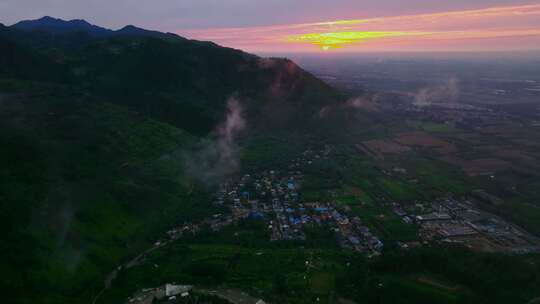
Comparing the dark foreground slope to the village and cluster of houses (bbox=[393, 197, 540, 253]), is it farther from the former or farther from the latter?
cluster of houses (bbox=[393, 197, 540, 253])

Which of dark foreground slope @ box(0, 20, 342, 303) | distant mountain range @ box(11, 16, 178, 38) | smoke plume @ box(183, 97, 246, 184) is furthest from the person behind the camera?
distant mountain range @ box(11, 16, 178, 38)

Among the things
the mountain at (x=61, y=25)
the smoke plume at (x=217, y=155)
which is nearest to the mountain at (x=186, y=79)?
the smoke plume at (x=217, y=155)

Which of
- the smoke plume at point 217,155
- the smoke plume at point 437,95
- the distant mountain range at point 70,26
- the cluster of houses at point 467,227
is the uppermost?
the distant mountain range at point 70,26

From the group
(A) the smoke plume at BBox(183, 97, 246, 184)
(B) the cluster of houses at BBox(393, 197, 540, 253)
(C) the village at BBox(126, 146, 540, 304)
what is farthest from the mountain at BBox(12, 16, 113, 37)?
(B) the cluster of houses at BBox(393, 197, 540, 253)

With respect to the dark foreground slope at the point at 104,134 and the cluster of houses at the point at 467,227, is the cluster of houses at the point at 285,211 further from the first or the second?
the cluster of houses at the point at 467,227

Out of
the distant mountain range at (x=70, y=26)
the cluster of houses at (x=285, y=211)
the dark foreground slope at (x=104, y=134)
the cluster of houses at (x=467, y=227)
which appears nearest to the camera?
the dark foreground slope at (x=104, y=134)

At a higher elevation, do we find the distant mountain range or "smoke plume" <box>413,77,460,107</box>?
the distant mountain range

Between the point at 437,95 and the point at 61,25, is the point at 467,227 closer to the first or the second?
the point at 437,95

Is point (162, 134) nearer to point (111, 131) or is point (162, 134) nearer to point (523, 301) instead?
point (111, 131)

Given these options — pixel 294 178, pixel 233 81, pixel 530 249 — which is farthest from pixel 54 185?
pixel 233 81

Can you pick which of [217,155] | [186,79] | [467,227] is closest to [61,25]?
[186,79]
